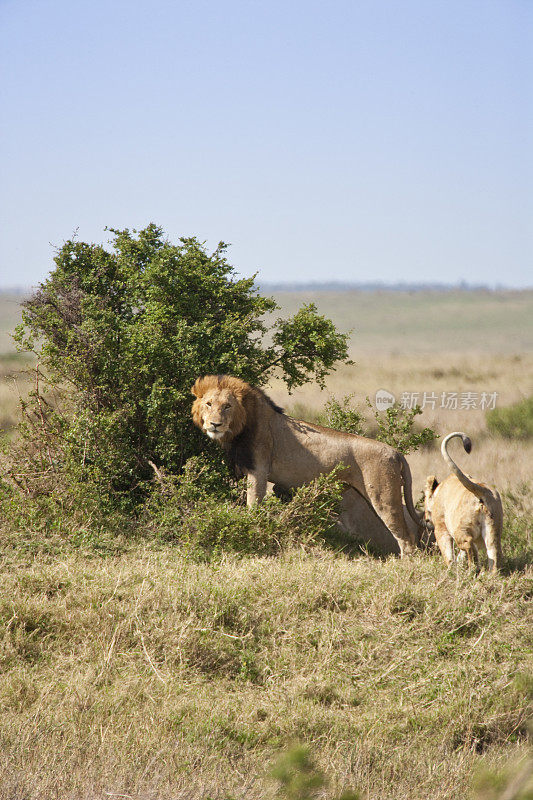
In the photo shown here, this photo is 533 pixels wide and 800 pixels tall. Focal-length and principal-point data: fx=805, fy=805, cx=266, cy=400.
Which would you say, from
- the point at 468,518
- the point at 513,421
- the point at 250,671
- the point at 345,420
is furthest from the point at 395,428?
the point at 513,421

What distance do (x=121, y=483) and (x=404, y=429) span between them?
12.3ft

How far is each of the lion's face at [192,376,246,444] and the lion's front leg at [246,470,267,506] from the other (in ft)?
1.66

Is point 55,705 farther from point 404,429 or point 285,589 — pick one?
point 404,429

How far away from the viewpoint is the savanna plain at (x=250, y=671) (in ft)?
15.8

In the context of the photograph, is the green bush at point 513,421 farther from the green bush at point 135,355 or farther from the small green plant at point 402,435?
the green bush at point 135,355

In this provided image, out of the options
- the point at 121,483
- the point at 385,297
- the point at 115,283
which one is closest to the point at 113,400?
the point at 121,483

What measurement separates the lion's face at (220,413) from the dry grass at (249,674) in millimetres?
1454

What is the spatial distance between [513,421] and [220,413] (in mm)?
17802

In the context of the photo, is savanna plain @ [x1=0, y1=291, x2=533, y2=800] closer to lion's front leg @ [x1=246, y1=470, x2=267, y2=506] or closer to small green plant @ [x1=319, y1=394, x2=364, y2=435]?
lion's front leg @ [x1=246, y1=470, x2=267, y2=506]

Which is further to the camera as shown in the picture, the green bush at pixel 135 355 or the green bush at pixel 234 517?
the green bush at pixel 135 355

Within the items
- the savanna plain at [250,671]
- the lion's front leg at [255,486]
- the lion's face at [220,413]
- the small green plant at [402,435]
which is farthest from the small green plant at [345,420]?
the lion's face at [220,413]

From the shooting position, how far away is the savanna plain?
4.82m

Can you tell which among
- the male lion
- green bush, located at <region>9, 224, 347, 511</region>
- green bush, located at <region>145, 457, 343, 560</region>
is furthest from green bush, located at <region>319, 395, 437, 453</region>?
green bush, located at <region>145, 457, 343, 560</region>

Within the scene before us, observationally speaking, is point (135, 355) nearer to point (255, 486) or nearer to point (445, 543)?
point (255, 486)
